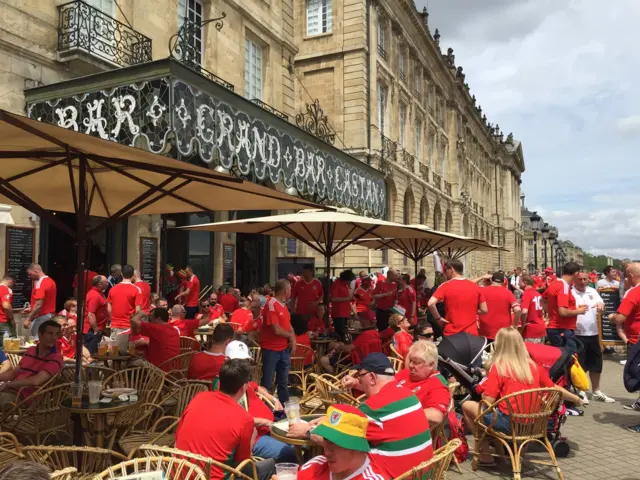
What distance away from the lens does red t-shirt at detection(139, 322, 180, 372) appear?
252 inches

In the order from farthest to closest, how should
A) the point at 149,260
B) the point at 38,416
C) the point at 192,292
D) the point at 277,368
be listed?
the point at 149,260, the point at 192,292, the point at 277,368, the point at 38,416

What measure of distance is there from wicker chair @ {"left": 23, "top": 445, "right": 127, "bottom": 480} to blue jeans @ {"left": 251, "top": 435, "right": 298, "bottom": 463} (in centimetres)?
96

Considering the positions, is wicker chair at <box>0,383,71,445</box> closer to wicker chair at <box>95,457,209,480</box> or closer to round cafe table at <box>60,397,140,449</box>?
round cafe table at <box>60,397,140,449</box>

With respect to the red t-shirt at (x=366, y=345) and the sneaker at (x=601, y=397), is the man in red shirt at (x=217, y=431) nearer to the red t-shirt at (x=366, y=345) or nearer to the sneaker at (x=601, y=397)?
the red t-shirt at (x=366, y=345)

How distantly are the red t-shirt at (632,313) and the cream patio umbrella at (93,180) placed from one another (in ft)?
14.7

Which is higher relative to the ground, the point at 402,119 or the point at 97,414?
the point at 402,119

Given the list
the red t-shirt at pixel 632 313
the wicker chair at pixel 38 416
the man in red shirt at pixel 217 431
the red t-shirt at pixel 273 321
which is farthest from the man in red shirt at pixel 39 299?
the red t-shirt at pixel 632 313

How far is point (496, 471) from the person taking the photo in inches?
197

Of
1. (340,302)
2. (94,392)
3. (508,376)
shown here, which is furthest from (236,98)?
(508,376)

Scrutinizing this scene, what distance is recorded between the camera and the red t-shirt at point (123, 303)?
26.5ft

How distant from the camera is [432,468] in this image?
9.29ft

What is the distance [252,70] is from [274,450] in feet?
50.1

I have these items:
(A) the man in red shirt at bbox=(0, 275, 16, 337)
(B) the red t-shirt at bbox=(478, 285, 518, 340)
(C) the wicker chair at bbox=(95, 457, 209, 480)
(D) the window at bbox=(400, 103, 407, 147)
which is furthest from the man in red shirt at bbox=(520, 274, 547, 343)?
(D) the window at bbox=(400, 103, 407, 147)

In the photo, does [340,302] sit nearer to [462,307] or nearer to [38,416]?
[462,307]
